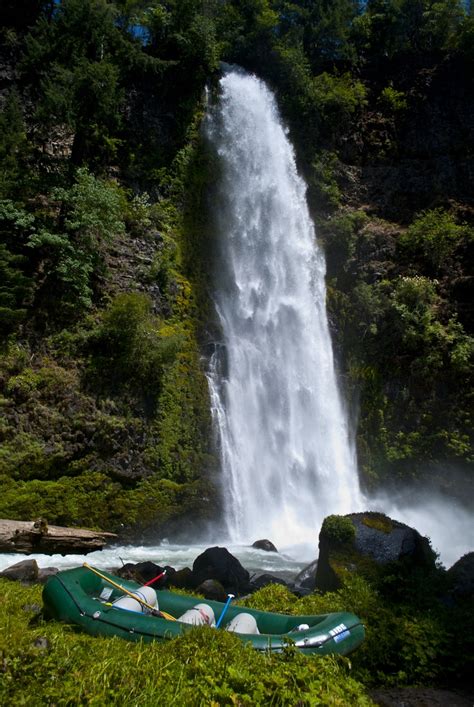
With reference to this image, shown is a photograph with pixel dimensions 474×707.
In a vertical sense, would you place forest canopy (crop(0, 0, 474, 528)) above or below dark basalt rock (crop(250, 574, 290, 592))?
above

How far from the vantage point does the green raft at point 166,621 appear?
381 centimetres

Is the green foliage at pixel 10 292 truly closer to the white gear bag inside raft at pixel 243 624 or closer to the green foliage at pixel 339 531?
the green foliage at pixel 339 531

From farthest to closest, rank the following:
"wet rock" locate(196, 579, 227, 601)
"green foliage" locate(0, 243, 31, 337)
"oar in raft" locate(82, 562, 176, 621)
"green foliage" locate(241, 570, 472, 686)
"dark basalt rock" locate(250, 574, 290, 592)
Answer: "green foliage" locate(0, 243, 31, 337), "dark basalt rock" locate(250, 574, 290, 592), "wet rock" locate(196, 579, 227, 601), "green foliage" locate(241, 570, 472, 686), "oar in raft" locate(82, 562, 176, 621)

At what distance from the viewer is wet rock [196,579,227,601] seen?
24.0 feet

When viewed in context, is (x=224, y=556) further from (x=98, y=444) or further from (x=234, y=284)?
(x=234, y=284)

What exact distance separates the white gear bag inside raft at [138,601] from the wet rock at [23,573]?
306 cm

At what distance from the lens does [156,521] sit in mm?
11672

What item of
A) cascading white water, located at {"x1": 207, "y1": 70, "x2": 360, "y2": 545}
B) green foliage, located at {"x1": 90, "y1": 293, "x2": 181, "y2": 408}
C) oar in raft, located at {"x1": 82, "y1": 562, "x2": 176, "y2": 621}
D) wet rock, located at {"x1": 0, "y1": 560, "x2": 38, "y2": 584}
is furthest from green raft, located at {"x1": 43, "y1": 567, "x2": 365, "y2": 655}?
cascading white water, located at {"x1": 207, "y1": 70, "x2": 360, "y2": 545}

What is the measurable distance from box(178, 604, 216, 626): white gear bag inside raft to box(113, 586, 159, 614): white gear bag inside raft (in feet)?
0.97

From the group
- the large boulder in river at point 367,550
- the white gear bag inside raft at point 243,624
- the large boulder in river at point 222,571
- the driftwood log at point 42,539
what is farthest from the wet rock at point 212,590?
the white gear bag inside raft at point 243,624

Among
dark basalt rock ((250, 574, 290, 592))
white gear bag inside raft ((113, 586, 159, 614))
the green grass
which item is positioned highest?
the green grass

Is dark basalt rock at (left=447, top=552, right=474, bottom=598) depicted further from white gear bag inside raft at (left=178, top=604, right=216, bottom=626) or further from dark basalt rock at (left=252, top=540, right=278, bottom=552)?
dark basalt rock at (left=252, top=540, right=278, bottom=552)

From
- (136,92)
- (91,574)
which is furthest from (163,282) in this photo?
(91,574)

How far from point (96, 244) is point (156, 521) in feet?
23.8
